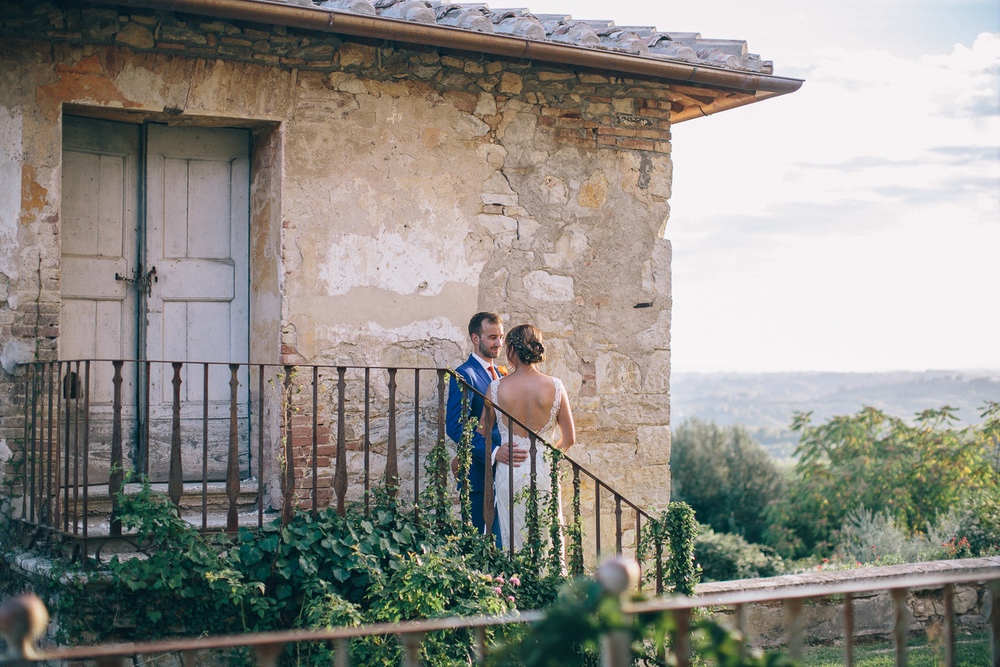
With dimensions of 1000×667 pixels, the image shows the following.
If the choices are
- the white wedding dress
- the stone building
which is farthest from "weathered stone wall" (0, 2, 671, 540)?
the white wedding dress

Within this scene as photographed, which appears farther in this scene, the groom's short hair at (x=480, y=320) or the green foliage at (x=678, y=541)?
the groom's short hair at (x=480, y=320)

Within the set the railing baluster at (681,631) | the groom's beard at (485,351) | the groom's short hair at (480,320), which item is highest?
the groom's short hair at (480,320)

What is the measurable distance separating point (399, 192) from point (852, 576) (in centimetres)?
397

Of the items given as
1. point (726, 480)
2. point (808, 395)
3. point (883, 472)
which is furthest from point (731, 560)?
point (808, 395)

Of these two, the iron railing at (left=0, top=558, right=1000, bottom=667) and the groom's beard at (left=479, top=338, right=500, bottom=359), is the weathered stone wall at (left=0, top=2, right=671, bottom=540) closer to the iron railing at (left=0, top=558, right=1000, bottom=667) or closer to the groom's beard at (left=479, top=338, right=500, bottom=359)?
the groom's beard at (left=479, top=338, right=500, bottom=359)

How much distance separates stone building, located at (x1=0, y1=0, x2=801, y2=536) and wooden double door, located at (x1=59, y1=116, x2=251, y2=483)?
0.04 feet

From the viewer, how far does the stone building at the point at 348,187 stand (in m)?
4.32

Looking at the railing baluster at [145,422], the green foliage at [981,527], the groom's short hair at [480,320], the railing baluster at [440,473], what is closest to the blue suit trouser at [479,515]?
the railing baluster at [440,473]

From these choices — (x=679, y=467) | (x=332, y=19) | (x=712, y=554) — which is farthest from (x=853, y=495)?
(x=332, y=19)

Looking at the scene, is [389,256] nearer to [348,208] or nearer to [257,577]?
[348,208]

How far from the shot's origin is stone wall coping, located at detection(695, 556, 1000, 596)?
548cm

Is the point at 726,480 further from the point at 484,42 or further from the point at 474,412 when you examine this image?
the point at 484,42

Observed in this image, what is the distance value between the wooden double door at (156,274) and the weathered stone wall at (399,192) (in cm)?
17

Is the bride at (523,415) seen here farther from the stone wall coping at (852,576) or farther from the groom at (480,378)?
the stone wall coping at (852,576)
